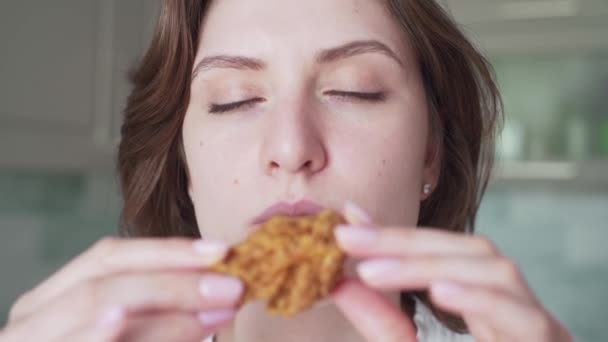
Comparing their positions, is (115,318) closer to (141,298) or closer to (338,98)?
(141,298)

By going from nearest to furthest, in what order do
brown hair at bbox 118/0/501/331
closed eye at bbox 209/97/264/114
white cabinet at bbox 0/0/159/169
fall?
closed eye at bbox 209/97/264/114, brown hair at bbox 118/0/501/331, white cabinet at bbox 0/0/159/169

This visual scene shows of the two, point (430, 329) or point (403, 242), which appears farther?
point (430, 329)

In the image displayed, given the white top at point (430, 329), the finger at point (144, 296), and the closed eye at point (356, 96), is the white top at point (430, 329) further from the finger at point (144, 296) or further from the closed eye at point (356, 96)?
the finger at point (144, 296)

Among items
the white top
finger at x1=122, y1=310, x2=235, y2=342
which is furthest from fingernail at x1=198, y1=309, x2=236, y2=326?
the white top

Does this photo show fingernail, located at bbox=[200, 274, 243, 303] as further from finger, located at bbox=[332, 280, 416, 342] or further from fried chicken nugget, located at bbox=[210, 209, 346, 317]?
finger, located at bbox=[332, 280, 416, 342]

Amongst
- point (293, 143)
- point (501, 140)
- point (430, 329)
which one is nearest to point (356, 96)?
point (293, 143)

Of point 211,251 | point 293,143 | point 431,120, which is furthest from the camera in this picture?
point 431,120
